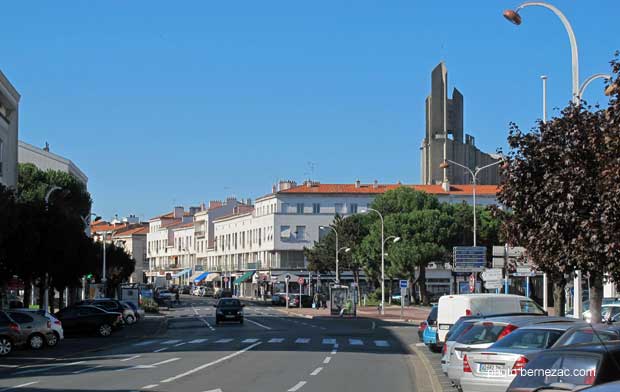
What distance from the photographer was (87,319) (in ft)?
158

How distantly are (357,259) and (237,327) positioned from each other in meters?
39.2

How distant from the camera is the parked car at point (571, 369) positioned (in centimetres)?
1067

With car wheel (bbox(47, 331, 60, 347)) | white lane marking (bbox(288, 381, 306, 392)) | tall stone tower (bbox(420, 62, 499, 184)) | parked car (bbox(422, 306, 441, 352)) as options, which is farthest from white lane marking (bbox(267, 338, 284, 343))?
tall stone tower (bbox(420, 62, 499, 184))

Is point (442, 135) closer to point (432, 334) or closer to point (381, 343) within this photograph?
point (381, 343)

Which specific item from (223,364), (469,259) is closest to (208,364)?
(223,364)

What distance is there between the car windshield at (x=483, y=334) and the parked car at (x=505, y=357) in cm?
253

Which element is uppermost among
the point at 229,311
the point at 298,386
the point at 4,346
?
the point at 298,386

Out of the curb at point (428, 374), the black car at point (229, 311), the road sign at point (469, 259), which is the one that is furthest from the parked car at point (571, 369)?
the black car at point (229, 311)

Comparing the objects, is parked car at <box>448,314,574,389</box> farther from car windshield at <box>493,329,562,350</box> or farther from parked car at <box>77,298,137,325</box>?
parked car at <box>77,298,137,325</box>

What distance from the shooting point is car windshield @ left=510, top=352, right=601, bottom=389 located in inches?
421

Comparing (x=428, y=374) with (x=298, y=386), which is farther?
(x=428, y=374)

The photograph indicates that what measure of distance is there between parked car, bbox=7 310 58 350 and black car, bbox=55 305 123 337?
10.3 m

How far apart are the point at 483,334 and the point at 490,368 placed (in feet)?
11.7

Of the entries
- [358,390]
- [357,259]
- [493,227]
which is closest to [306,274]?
[357,259]
